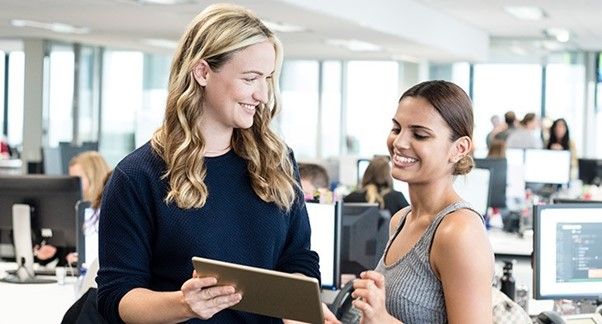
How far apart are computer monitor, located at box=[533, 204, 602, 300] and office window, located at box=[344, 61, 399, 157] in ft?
54.7

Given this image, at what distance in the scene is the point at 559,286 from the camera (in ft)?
15.7

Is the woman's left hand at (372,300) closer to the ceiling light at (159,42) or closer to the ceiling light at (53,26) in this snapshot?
the ceiling light at (53,26)

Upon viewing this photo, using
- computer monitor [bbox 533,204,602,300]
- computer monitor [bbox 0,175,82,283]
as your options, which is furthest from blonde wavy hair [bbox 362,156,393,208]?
computer monitor [bbox 533,204,602,300]

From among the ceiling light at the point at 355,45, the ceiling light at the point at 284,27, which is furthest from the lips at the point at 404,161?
the ceiling light at the point at 355,45

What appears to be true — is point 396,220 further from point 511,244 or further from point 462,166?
point 511,244

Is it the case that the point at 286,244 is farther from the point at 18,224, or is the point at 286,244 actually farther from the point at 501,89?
the point at 501,89

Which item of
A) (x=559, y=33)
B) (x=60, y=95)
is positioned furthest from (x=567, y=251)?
(x=60, y=95)

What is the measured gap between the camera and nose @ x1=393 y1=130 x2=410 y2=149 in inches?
101

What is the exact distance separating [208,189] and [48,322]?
8.55ft

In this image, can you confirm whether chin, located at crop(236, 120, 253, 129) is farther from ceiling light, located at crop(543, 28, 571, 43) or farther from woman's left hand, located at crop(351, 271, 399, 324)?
ceiling light, located at crop(543, 28, 571, 43)

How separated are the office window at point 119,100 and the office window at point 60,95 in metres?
1.13

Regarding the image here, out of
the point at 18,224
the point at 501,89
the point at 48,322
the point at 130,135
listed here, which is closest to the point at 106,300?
the point at 48,322

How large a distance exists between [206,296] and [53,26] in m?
12.5

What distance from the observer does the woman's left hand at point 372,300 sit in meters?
2.43
